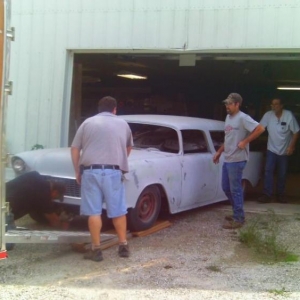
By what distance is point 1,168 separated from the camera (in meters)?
5.04

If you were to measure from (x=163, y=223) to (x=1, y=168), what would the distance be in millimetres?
3092

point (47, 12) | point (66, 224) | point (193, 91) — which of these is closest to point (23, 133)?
point (47, 12)

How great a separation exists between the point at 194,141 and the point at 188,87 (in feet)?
32.4

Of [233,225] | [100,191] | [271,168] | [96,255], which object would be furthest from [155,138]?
[271,168]

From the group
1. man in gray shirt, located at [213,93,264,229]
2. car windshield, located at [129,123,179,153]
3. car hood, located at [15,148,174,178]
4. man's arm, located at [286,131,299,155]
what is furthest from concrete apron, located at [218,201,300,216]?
car hood, located at [15,148,174,178]

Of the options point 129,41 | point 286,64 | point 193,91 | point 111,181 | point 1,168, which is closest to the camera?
point 1,168

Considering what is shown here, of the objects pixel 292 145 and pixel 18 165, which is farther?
pixel 292 145

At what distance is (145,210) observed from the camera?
7188mm

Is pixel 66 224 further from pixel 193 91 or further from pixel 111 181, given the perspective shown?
pixel 193 91

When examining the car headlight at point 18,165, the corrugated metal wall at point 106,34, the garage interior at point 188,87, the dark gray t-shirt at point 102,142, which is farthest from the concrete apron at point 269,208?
the garage interior at point 188,87

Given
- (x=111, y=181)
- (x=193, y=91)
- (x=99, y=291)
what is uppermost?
(x=193, y=91)

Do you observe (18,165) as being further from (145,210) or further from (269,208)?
(269,208)

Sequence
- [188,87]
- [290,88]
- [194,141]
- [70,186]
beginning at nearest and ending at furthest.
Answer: [70,186], [194,141], [290,88], [188,87]

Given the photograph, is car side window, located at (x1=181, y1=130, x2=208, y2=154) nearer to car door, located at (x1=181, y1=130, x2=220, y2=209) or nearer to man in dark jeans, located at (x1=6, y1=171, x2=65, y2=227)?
car door, located at (x1=181, y1=130, x2=220, y2=209)
